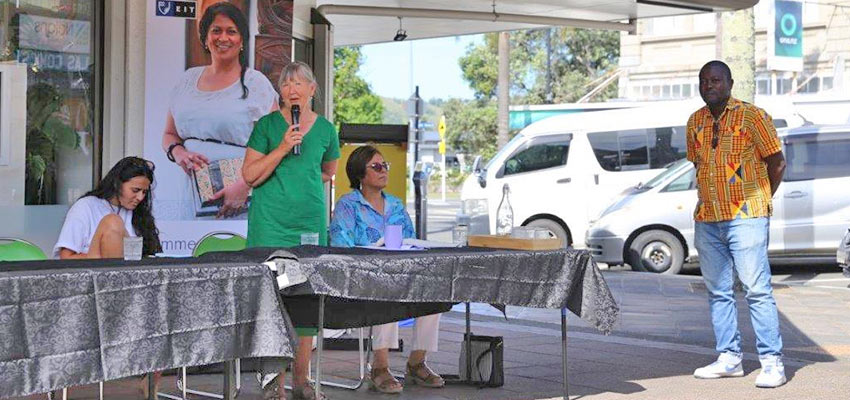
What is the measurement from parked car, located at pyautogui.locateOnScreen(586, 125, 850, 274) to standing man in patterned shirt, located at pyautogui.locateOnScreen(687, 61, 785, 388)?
917cm

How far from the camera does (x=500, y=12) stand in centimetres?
1227

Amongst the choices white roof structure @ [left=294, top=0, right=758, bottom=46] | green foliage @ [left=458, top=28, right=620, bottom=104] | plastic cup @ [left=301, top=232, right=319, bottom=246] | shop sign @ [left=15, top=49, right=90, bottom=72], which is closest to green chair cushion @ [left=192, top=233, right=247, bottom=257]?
plastic cup @ [left=301, top=232, right=319, bottom=246]

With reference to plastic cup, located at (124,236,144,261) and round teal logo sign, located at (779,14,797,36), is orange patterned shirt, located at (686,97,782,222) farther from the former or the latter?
round teal logo sign, located at (779,14,797,36)

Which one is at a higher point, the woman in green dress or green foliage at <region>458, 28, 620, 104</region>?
green foliage at <region>458, 28, 620, 104</region>

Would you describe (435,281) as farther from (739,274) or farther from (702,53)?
(702,53)

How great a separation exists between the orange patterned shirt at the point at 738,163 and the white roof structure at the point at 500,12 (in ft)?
13.2

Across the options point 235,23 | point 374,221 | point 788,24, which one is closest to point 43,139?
point 235,23

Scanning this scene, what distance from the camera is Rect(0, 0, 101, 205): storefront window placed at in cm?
803

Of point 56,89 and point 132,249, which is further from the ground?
point 56,89

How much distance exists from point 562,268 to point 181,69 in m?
3.63

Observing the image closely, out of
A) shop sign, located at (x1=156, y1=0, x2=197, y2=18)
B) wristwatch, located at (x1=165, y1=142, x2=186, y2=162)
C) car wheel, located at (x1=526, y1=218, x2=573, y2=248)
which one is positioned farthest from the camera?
car wheel, located at (x1=526, y1=218, x2=573, y2=248)

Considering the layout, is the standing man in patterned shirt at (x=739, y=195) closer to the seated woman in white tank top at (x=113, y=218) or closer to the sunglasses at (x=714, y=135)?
the sunglasses at (x=714, y=135)

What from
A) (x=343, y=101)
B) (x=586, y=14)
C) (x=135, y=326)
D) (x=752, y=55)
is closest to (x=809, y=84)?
(x=343, y=101)

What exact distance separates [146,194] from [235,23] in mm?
2813
